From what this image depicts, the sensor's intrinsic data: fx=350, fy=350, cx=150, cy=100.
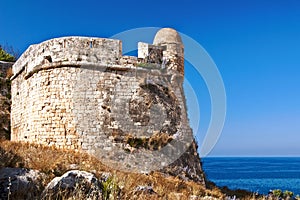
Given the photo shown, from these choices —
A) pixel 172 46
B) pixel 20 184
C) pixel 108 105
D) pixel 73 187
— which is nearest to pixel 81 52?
pixel 108 105

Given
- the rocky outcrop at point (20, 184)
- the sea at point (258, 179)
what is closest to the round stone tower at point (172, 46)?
the sea at point (258, 179)

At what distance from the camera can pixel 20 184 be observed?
214 inches

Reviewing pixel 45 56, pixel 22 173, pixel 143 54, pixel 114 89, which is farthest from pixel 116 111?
pixel 22 173

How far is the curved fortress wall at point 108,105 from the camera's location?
11.7 meters

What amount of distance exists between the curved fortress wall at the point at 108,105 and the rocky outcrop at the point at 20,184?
5551 millimetres

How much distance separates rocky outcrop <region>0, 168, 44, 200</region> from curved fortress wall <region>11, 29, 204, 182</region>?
555 cm

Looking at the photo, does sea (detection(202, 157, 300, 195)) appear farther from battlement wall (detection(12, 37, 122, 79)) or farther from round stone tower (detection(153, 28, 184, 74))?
battlement wall (detection(12, 37, 122, 79))

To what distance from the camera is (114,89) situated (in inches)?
476

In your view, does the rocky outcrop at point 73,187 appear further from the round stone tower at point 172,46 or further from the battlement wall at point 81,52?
the round stone tower at point 172,46

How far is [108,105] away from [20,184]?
665 cm

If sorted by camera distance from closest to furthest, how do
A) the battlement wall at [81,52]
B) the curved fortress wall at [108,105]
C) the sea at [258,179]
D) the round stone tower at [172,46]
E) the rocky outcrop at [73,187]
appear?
the rocky outcrop at [73,187], the curved fortress wall at [108,105], the battlement wall at [81,52], the round stone tower at [172,46], the sea at [258,179]

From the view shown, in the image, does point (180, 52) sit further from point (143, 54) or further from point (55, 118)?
point (55, 118)

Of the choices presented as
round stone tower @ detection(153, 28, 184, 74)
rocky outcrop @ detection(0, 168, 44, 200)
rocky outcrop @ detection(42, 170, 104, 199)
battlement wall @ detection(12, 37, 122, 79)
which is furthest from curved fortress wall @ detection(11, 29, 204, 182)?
rocky outcrop @ detection(42, 170, 104, 199)

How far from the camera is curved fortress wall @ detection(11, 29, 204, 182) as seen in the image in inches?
462
